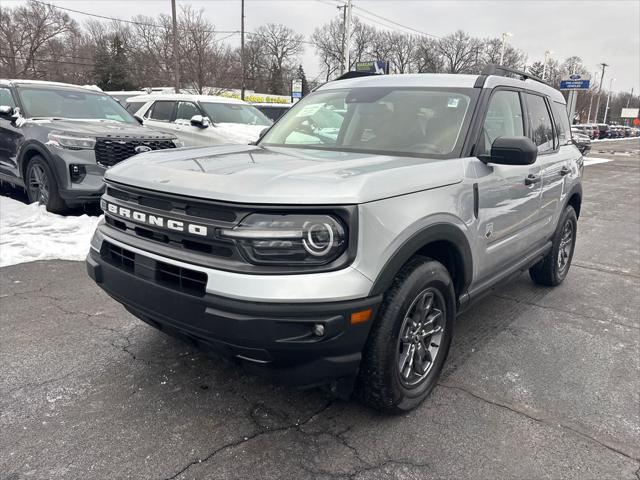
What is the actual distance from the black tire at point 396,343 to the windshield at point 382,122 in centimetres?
84

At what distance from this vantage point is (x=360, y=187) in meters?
2.25

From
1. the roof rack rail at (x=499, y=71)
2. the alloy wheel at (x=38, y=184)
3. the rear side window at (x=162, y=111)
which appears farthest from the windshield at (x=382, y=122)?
the rear side window at (x=162, y=111)

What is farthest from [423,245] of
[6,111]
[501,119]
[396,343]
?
[6,111]

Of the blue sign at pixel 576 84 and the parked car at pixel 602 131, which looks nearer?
the blue sign at pixel 576 84

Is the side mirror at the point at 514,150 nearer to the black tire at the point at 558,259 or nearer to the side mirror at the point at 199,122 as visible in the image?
the black tire at the point at 558,259

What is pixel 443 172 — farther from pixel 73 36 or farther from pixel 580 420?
pixel 73 36

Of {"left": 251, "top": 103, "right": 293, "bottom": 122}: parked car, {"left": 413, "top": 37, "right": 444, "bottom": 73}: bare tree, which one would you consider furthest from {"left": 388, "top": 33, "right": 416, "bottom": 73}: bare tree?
{"left": 251, "top": 103, "right": 293, "bottom": 122}: parked car

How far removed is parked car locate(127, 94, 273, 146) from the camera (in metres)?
9.41

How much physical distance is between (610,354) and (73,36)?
2424 inches

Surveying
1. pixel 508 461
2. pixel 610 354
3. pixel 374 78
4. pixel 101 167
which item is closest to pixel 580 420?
pixel 508 461

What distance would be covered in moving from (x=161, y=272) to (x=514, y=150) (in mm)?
2084

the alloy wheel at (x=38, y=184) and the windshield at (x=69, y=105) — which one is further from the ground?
the windshield at (x=69, y=105)

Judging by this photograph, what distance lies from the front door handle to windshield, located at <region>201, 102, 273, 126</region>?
7229mm

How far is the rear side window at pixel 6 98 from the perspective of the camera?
7301mm
